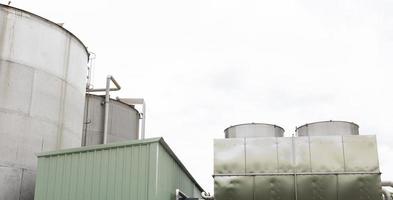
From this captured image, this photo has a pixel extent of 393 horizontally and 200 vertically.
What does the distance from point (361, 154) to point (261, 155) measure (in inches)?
114

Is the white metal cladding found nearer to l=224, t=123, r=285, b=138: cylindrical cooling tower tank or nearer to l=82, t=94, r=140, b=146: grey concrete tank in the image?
l=224, t=123, r=285, b=138: cylindrical cooling tower tank

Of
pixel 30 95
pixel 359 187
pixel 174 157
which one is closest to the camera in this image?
pixel 359 187

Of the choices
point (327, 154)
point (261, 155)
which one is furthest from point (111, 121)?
point (327, 154)

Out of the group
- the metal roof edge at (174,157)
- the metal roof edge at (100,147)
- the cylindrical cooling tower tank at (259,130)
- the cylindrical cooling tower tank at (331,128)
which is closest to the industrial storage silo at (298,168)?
the metal roof edge at (174,157)

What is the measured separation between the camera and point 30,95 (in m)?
14.1

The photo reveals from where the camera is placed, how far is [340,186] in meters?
13.7

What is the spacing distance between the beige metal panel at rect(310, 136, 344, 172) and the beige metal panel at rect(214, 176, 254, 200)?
1940 mm

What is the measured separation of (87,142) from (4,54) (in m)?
7.64

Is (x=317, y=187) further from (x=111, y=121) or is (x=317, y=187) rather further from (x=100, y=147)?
(x=111, y=121)

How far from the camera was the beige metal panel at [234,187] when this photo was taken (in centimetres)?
1383

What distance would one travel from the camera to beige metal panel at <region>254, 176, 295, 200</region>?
13703mm

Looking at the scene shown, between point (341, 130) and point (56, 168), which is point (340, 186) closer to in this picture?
point (341, 130)

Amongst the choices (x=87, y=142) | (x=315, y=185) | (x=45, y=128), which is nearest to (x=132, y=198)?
(x=45, y=128)

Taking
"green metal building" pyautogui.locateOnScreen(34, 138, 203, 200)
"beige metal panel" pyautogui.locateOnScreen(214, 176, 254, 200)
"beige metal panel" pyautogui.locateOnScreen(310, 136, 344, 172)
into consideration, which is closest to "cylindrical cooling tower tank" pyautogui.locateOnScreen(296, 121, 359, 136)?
"beige metal panel" pyautogui.locateOnScreen(310, 136, 344, 172)
